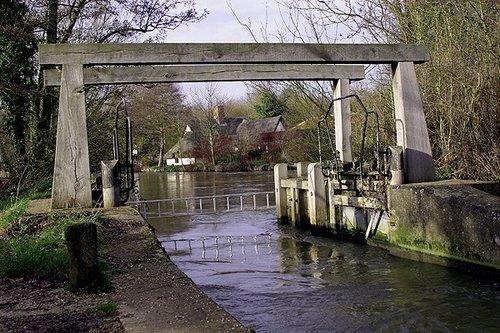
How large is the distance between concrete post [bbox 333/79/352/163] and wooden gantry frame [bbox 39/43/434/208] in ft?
7.06

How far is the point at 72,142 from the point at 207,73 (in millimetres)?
3311

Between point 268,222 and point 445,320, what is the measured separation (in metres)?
12.9

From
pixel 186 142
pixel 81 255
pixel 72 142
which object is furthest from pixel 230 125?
pixel 81 255

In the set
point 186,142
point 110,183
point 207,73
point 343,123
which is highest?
point 186,142

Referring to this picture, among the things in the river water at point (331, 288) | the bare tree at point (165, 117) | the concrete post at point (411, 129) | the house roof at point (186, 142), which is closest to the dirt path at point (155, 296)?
the river water at point (331, 288)

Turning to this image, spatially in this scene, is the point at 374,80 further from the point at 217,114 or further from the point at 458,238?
the point at 217,114

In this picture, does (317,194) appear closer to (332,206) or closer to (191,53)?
(332,206)

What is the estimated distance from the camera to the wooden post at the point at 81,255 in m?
6.34

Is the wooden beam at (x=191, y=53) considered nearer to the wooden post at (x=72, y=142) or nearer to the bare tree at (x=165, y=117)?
the wooden post at (x=72, y=142)

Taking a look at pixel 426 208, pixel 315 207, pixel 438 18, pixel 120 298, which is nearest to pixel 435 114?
pixel 438 18

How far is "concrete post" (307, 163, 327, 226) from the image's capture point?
1644 centimetres

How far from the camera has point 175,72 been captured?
13.9 metres

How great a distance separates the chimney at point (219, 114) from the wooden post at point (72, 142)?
57.7 m

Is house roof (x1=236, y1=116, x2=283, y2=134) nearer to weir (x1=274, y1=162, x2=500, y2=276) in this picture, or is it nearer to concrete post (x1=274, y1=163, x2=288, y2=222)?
concrete post (x1=274, y1=163, x2=288, y2=222)
